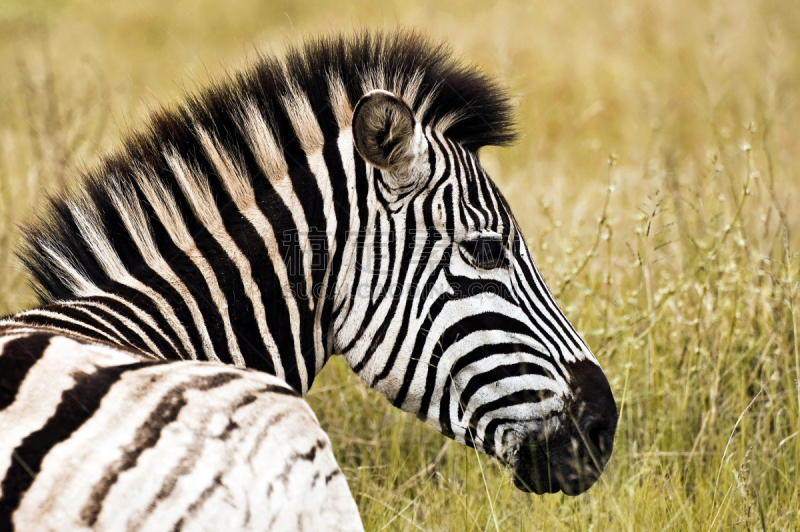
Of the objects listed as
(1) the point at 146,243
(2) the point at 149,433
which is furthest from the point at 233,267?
(2) the point at 149,433

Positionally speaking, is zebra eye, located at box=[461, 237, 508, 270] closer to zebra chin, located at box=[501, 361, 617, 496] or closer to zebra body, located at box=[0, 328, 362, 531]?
zebra chin, located at box=[501, 361, 617, 496]

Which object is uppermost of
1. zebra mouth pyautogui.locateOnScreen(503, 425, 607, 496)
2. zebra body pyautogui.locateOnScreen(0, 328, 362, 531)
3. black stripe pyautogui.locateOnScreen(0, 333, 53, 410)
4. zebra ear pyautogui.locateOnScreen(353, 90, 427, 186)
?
zebra ear pyautogui.locateOnScreen(353, 90, 427, 186)

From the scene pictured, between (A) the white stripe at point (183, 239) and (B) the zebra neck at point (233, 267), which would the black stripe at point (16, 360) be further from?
(A) the white stripe at point (183, 239)

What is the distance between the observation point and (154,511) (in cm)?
166

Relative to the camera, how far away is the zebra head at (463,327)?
2797mm

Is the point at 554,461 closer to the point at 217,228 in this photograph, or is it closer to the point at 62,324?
the point at 217,228

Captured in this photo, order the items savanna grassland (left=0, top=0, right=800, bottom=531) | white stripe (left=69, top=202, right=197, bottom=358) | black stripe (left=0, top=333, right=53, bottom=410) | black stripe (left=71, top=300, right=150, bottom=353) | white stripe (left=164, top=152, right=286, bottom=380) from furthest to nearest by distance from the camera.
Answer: savanna grassland (left=0, top=0, right=800, bottom=531) → white stripe (left=164, top=152, right=286, bottom=380) → white stripe (left=69, top=202, right=197, bottom=358) → black stripe (left=71, top=300, right=150, bottom=353) → black stripe (left=0, top=333, right=53, bottom=410)

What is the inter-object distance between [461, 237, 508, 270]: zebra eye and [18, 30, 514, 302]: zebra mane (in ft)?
1.97

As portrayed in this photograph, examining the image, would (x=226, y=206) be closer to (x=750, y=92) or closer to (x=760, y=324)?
(x=760, y=324)

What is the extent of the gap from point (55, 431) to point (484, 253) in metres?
1.71

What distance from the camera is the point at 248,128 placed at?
2963 millimetres

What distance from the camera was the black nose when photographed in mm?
2814

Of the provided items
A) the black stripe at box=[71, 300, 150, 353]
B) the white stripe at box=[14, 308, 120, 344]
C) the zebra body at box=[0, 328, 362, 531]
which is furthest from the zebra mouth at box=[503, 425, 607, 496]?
the white stripe at box=[14, 308, 120, 344]

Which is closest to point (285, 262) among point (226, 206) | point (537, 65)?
point (226, 206)
